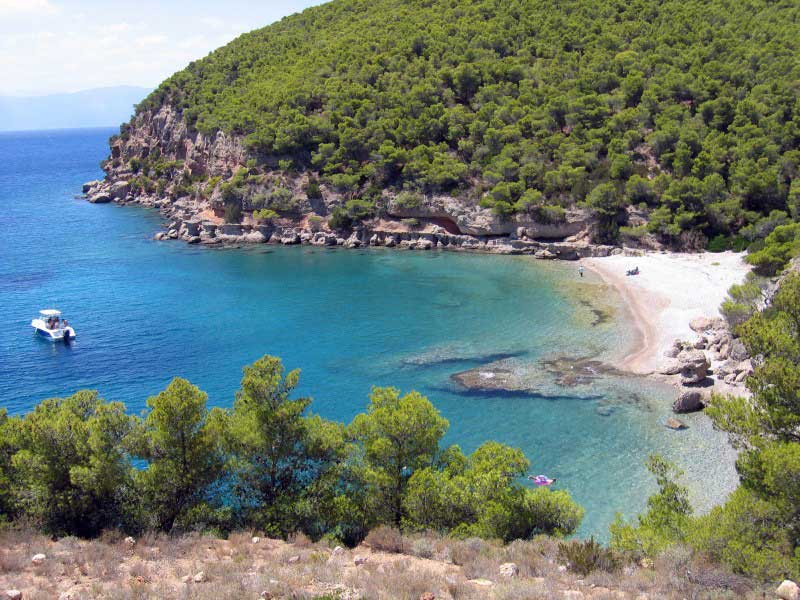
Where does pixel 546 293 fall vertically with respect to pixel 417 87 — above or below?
below

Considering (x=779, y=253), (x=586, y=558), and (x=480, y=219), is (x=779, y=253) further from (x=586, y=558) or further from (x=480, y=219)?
(x=586, y=558)

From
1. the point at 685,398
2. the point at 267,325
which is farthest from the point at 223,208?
the point at 685,398

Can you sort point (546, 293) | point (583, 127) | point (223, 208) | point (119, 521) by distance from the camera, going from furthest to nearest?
point (223, 208) < point (583, 127) < point (546, 293) < point (119, 521)

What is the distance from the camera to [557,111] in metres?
68.9

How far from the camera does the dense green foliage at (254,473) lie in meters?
17.6

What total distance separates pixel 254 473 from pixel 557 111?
60572 millimetres

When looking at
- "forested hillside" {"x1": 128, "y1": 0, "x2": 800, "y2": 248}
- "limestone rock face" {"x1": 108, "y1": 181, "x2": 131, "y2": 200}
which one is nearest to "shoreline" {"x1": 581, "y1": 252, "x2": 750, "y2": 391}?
"forested hillside" {"x1": 128, "y1": 0, "x2": 800, "y2": 248}

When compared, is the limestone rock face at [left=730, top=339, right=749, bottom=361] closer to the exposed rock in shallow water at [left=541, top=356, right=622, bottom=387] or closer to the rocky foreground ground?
the exposed rock in shallow water at [left=541, top=356, right=622, bottom=387]

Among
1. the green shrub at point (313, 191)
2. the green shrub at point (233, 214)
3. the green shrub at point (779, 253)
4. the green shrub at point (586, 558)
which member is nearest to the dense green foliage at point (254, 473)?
the green shrub at point (586, 558)

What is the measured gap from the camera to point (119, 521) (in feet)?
59.0

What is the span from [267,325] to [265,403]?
26429 mm

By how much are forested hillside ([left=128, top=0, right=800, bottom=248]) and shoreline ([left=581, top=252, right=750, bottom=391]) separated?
4659 mm

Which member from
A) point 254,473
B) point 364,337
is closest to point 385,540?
point 254,473

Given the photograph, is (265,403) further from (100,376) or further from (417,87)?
(417,87)
